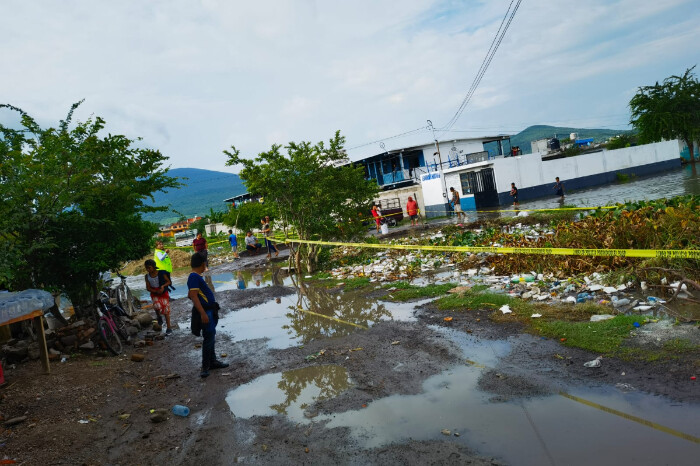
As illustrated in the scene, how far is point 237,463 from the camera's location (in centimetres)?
395

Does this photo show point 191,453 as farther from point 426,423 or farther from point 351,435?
point 426,423

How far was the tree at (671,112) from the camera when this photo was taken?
1502 inches

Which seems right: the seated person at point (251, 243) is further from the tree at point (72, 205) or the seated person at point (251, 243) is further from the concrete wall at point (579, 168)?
the concrete wall at point (579, 168)

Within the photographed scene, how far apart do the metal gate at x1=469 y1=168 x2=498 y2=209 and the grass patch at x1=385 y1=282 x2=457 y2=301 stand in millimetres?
21631

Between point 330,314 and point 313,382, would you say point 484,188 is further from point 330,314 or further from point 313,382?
point 313,382

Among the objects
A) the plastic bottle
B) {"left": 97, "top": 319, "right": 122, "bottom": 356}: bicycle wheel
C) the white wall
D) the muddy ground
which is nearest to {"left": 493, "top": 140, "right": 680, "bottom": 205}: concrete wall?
the white wall

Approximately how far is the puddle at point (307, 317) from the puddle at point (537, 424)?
2.99 metres

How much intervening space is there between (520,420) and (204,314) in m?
4.25

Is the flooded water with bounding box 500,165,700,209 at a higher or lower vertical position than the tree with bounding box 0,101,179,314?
lower

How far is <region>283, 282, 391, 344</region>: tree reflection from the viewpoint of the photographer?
7.79 meters

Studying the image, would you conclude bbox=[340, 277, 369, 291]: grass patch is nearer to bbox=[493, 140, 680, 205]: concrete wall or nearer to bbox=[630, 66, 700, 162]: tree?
→ bbox=[493, 140, 680, 205]: concrete wall

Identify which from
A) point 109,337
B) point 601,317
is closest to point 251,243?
point 109,337

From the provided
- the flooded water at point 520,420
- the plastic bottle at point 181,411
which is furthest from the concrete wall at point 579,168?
the plastic bottle at point 181,411

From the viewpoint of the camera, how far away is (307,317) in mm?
8992
